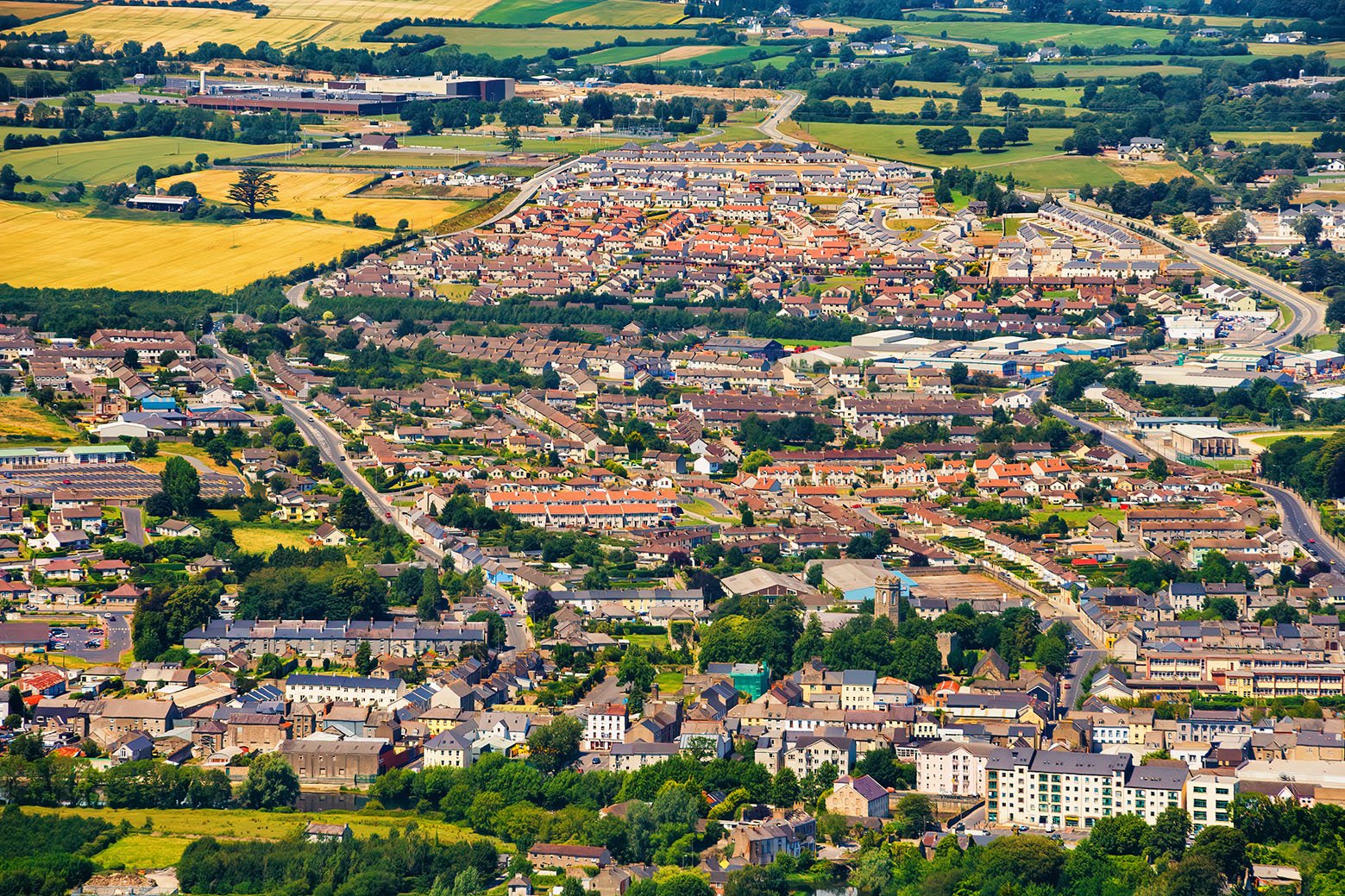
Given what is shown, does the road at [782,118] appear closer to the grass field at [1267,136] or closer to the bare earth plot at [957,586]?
the grass field at [1267,136]

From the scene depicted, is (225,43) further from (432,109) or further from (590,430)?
(590,430)

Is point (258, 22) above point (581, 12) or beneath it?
beneath

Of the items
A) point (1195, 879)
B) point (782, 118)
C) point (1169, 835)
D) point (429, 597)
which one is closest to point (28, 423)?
point (429, 597)

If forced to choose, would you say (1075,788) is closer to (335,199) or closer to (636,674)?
(636,674)

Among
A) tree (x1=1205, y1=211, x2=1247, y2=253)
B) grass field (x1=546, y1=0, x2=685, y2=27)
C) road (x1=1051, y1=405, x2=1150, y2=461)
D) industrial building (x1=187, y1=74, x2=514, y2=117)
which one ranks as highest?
grass field (x1=546, y1=0, x2=685, y2=27)

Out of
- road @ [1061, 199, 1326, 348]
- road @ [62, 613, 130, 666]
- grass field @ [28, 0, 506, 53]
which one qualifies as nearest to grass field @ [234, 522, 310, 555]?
road @ [62, 613, 130, 666]

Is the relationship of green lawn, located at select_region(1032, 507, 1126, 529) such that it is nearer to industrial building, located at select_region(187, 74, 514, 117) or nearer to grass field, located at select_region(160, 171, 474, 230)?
grass field, located at select_region(160, 171, 474, 230)

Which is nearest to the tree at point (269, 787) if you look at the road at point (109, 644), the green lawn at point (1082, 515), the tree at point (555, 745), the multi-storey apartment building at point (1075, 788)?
the tree at point (555, 745)
